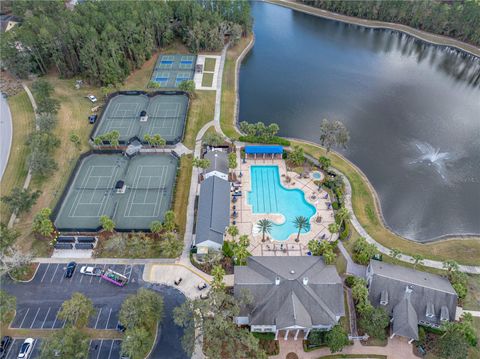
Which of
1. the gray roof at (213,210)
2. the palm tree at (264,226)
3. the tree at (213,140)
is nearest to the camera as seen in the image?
the palm tree at (264,226)

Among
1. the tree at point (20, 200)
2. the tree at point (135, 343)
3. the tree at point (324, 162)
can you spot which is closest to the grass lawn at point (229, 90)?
the tree at point (324, 162)

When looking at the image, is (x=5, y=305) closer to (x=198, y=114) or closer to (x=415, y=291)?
(x=198, y=114)

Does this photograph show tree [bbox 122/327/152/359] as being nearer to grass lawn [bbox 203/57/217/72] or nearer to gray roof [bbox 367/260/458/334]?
gray roof [bbox 367/260/458/334]

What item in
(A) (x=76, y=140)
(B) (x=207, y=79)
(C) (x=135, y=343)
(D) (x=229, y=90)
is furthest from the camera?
(B) (x=207, y=79)

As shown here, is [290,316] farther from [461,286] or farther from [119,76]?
[119,76]

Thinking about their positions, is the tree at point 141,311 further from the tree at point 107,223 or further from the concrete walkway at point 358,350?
the concrete walkway at point 358,350

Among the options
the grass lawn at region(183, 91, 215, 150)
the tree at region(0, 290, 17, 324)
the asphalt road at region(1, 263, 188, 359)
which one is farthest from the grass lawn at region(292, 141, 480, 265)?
the tree at region(0, 290, 17, 324)

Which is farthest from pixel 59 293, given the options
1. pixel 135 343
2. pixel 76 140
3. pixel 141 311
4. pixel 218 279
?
pixel 76 140
